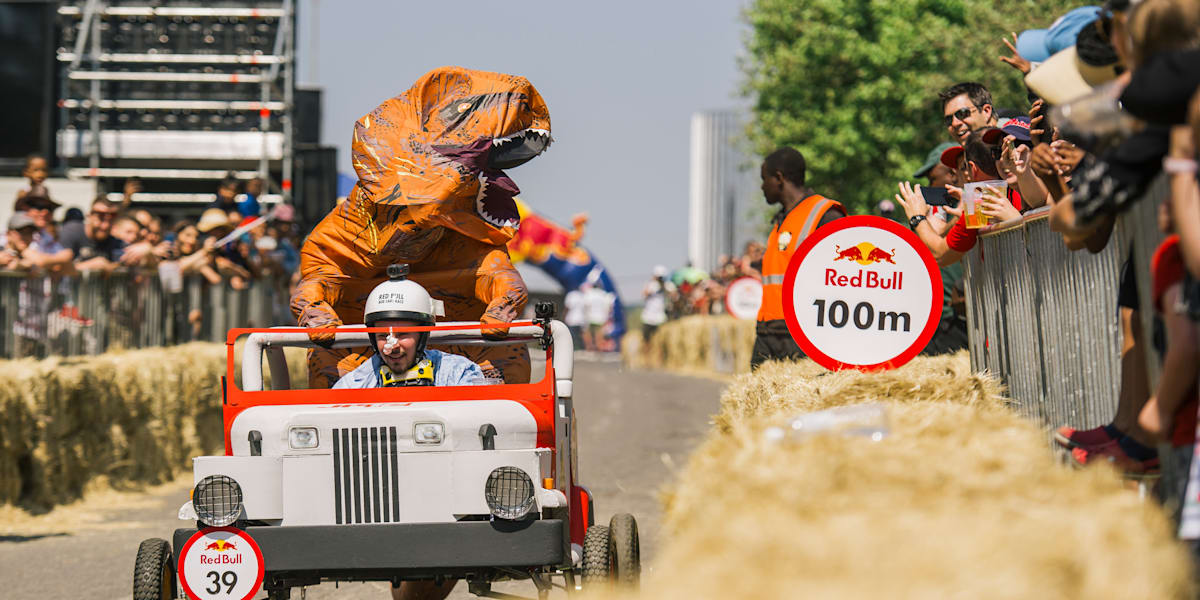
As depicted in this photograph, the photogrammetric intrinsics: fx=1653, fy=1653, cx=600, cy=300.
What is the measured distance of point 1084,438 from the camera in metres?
5.05

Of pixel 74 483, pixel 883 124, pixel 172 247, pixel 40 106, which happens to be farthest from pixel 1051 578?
pixel 883 124

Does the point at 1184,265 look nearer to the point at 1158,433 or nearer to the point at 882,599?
the point at 1158,433

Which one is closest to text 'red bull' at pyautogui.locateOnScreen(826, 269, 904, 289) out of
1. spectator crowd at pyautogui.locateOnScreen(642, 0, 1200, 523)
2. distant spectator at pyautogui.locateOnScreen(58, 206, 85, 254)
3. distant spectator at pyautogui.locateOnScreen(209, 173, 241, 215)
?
spectator crowd at pyautogui.locateOnScreen(642, 0, 1200, 523)

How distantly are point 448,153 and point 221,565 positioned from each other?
2.79 metres

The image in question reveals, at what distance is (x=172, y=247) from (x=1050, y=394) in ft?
37.4

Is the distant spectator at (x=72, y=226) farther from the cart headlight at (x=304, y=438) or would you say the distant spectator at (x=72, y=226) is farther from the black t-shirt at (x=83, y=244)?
the cart headlight at (x=304, y=438)

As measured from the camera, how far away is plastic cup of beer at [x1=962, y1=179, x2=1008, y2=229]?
7129 millimetres

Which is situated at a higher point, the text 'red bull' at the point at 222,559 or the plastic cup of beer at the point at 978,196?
the plastic cup of beer at the point at 978,196

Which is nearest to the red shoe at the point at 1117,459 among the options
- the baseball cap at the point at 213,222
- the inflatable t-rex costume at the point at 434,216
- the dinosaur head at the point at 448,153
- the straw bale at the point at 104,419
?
the inflatable t-rex costume at the point at 434,216

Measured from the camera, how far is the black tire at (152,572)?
6.73 m

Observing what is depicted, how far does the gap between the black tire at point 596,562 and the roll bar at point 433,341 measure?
77 centimetres

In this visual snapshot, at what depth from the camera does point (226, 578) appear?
254 inches

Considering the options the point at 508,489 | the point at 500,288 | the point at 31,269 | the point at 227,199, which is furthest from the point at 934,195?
the point at 227,199

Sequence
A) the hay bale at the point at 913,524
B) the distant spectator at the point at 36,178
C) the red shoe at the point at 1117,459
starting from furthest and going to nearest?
the distant spectator at the point at 36,178 < the red shoe at the point at 1117,459 < the hay bale at the point at 913,524
